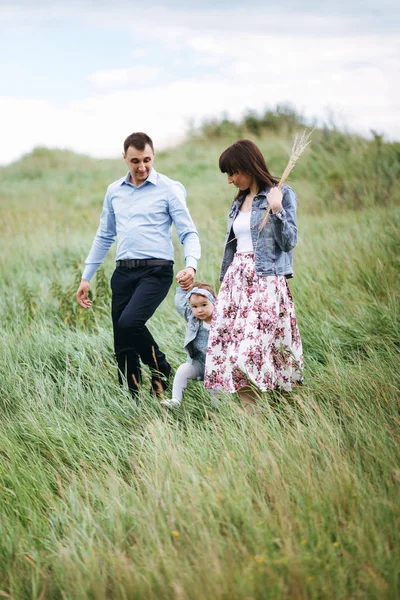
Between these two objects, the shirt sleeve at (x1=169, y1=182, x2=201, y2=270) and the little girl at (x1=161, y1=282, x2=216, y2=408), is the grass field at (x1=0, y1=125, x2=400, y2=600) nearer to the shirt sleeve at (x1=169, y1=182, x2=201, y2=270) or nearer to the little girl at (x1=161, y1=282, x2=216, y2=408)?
the little girl at (x1=161, y1=282, x2=216, y2=408)

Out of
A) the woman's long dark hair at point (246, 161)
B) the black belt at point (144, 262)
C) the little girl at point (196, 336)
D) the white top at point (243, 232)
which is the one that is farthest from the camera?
the black belt at point (144, 262)

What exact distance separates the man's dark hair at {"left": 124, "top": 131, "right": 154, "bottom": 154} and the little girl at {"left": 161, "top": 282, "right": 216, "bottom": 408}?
3.60ft

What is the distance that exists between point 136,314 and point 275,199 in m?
1.31

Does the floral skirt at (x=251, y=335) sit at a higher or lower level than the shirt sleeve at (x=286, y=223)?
lower

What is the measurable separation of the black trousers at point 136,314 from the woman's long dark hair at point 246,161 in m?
0.99

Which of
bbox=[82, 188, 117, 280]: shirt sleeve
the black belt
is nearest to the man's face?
bbox=[82, 188, 117, 280]: shirt sleeve

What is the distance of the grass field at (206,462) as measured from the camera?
228cm

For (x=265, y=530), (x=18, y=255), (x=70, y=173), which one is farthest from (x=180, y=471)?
(x=70, y=173)

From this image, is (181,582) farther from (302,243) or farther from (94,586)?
(302,243)

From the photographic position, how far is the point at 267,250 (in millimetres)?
3857

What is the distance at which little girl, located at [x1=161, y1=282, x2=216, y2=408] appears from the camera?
420 centimetres

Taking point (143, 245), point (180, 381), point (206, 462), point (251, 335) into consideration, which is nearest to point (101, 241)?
point (143, 245)

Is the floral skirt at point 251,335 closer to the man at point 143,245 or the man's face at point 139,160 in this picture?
the man at point 143,245

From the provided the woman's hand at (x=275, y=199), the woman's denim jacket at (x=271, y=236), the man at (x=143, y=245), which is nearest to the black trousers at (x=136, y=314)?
the man at (x=143, y=245)
